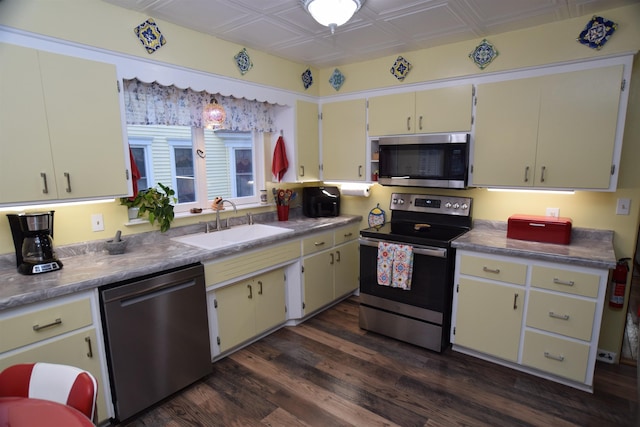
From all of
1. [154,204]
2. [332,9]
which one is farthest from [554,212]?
[154,204]

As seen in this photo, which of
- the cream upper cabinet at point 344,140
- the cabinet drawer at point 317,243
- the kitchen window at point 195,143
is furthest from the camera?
the cream upper cabinet at point 344,140

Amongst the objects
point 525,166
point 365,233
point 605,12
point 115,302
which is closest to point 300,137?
point 365,233

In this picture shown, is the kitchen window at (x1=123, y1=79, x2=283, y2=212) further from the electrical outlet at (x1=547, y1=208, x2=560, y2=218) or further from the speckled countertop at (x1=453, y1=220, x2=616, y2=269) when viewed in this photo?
the electrical outlet at (x1=547, y1=208, x2=560, y2=218)

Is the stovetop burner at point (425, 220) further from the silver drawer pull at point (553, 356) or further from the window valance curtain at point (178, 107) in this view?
the window valance curtain at point (178, 107)

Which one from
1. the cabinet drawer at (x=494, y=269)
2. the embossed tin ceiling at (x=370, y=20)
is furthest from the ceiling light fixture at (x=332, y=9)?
the cabinet drawer at (x=494, y=269)

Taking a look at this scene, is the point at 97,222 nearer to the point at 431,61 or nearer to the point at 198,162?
the point at 198,162

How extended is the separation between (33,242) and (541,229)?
128 inches

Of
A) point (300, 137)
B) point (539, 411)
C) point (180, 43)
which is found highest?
point (180, 43)

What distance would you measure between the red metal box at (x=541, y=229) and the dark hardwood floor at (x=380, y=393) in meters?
0.98

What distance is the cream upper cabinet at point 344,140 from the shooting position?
336cm

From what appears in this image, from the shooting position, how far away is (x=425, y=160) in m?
2.91

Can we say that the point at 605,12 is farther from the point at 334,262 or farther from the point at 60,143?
the point at 60,143

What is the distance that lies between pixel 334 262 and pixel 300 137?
4.31 ft

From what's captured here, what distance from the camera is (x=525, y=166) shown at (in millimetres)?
2525
